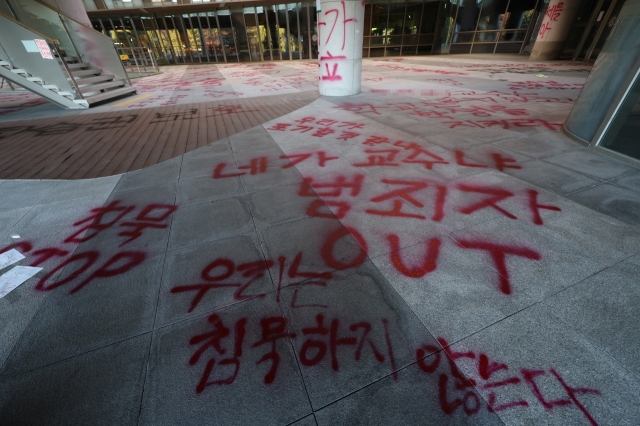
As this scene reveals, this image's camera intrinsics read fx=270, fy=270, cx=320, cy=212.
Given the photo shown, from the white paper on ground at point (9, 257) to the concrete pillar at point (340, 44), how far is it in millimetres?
8718

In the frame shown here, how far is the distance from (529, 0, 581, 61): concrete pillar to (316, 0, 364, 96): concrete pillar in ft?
52.1

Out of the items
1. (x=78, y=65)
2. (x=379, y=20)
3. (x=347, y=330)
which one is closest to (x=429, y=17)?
(x=379, y=20)

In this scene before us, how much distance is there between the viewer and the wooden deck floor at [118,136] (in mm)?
4887

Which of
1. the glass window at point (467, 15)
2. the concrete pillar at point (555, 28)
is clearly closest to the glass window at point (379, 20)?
the glass window at point (467, 15)

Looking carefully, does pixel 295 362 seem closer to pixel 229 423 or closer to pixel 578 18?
pixel 229 423

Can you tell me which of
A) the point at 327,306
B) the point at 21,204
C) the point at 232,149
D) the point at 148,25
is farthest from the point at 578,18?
the point at 148,25

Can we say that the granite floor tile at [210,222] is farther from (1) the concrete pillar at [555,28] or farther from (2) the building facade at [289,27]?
(2) the building facade at [289,27]

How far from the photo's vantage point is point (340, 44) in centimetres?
838

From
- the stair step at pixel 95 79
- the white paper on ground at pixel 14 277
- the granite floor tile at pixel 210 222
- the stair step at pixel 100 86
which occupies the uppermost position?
the stair step at pixel 95 79

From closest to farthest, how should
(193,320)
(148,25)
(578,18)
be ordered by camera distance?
1. (193,320)
2. (578,18)
3. (148,25)

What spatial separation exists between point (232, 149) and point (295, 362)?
4429 millimetres

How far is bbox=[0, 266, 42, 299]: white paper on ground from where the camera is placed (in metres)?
2.43

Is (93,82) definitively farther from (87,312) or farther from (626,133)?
(626,133)

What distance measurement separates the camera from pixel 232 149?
5.30 metres
